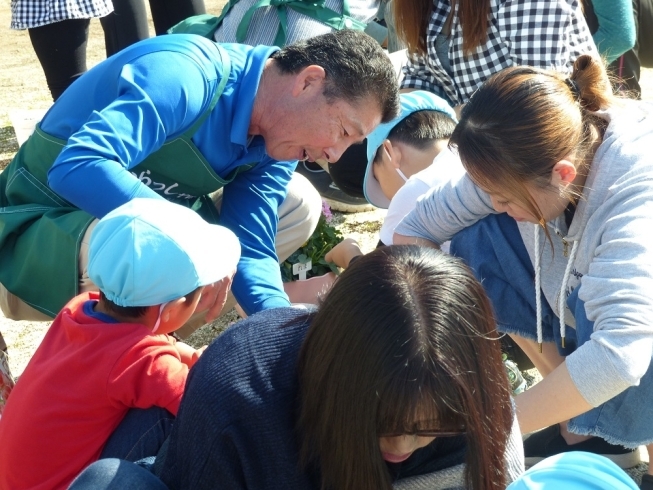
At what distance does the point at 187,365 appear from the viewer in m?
1.76

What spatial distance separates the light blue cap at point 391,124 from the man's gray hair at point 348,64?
1.14 feet

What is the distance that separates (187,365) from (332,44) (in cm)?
94

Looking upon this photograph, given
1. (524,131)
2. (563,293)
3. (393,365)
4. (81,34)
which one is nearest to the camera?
(393,365)

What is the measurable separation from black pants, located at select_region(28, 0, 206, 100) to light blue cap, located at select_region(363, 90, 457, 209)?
5.25ft

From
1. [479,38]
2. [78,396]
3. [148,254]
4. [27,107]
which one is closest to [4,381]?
[78,396]

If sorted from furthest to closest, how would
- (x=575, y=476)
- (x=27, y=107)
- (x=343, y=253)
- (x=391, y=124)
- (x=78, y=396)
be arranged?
(x=27, y=107) → (x=343, y=253) → (x=391, y=124) → (x=78, y=396) → (x=575, y=476)

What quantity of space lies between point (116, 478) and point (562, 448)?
1.32 metres

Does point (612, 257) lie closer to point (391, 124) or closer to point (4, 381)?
point (391, 124)

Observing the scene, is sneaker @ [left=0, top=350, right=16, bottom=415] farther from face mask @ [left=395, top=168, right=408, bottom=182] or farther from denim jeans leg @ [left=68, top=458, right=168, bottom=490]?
face mask @ [left=395, top=168, right=408, bottom=182]

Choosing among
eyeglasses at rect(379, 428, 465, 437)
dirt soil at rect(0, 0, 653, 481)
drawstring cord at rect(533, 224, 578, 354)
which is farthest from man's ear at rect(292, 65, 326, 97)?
eyeglasses at rect(379, 428, 465, 437)

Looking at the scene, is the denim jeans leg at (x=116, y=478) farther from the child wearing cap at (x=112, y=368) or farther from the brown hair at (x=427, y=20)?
the brown hair at (x=427, y=20)

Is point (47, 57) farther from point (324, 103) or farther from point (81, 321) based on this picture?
point (81, 321)

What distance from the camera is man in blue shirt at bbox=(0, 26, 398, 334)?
75.6 inches

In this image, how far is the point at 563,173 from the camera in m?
1.74
